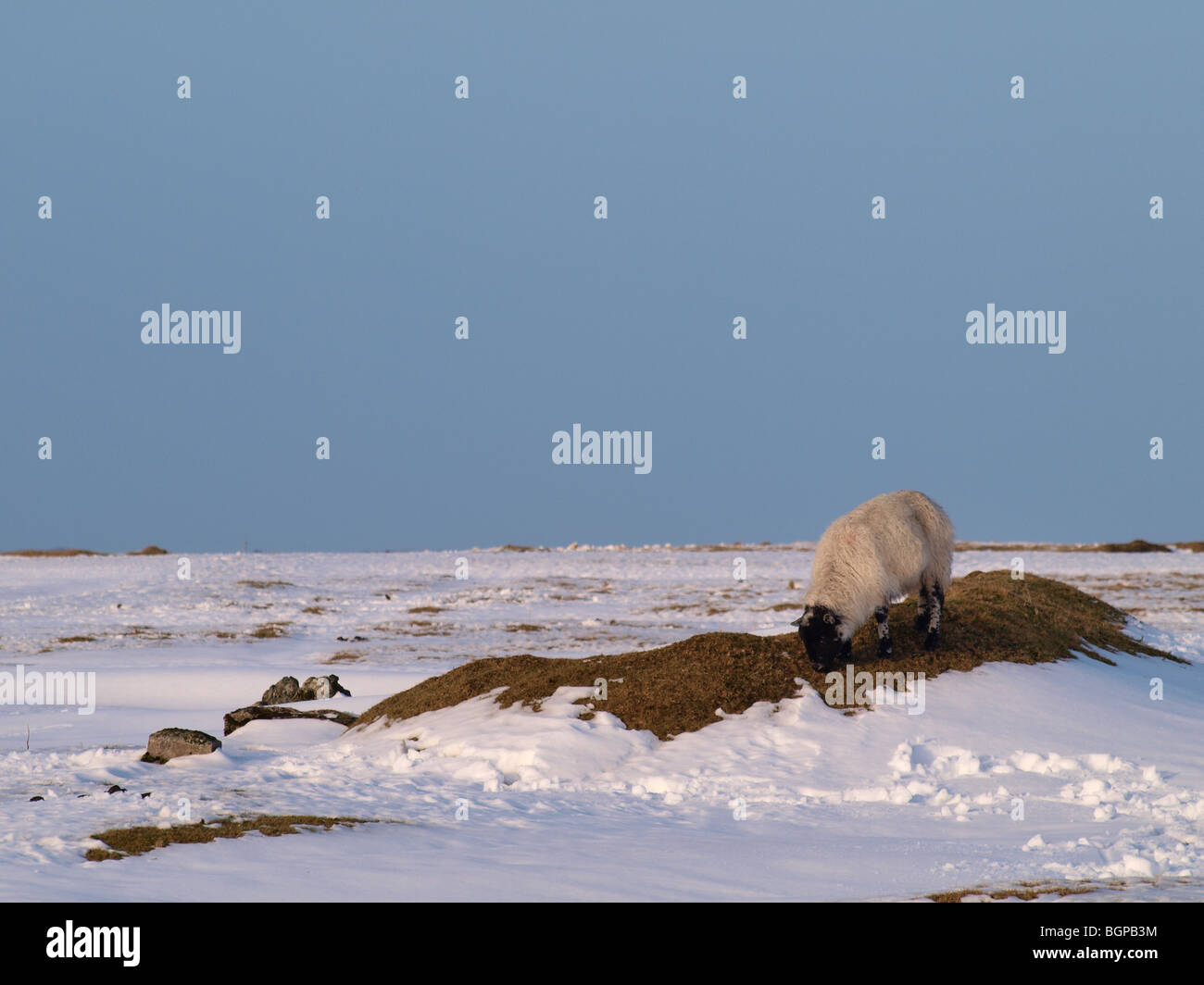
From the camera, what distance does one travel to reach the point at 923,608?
62.7 feet

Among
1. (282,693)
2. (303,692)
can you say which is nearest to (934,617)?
(303,692)

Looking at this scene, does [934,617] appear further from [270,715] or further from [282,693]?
[282,693]

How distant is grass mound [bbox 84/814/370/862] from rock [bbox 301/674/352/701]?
9.93 meters

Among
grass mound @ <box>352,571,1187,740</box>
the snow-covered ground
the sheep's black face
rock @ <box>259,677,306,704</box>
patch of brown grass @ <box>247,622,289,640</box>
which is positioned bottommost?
patch of brown grass @ <box>247,622,289,640</box>

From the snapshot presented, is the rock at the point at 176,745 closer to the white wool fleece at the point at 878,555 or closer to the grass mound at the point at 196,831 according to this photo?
the grass mound at the point at 196,831

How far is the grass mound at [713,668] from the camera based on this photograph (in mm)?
16562

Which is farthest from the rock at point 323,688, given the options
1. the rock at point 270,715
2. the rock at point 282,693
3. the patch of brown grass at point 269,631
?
the patch of brown grass at point 269,631

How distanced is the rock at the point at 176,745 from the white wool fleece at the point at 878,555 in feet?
27.8

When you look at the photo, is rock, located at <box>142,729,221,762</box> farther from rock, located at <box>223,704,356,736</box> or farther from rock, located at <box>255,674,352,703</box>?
rock, located at <box>255,674,352,703</box>

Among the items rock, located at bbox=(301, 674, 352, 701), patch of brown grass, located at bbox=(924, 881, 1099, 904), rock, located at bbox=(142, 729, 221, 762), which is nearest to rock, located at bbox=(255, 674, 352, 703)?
rock, located at bbox=(301, 674, 352, 701)

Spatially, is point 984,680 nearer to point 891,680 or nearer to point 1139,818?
point 891,680

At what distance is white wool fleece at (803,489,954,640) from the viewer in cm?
1738
